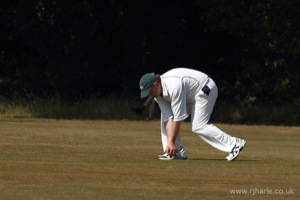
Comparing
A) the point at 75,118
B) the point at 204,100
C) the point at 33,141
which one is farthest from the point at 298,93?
the point at 204,100

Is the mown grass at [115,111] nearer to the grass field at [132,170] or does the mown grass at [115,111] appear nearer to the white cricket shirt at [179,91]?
the grass field at [132,170]

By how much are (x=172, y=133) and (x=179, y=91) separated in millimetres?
622

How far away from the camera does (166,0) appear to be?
4066 cm

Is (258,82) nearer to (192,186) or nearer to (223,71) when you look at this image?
(223,71)

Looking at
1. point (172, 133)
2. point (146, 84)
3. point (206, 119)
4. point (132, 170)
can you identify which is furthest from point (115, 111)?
point (132, 170)

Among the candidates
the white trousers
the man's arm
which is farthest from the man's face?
the white trousers

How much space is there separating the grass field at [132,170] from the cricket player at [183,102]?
33 centimetres

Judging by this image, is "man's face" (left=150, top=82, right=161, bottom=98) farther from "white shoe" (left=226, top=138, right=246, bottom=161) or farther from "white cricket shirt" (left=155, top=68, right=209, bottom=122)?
"white shoe" (left=226, top=138, right=246, bottom=161)

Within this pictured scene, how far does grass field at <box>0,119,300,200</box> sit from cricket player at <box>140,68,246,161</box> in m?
0.33

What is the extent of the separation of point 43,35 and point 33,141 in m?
19.5

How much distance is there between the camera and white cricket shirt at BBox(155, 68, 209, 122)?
591 inches

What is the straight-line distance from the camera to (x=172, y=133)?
1520 cm

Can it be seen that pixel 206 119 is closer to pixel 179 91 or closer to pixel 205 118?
pixel 205 118

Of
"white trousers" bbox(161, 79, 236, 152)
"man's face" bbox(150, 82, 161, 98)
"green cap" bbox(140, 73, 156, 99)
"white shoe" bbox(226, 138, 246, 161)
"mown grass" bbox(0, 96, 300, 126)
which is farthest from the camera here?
"mown grass" bbox(0, 96, 300, 126)
